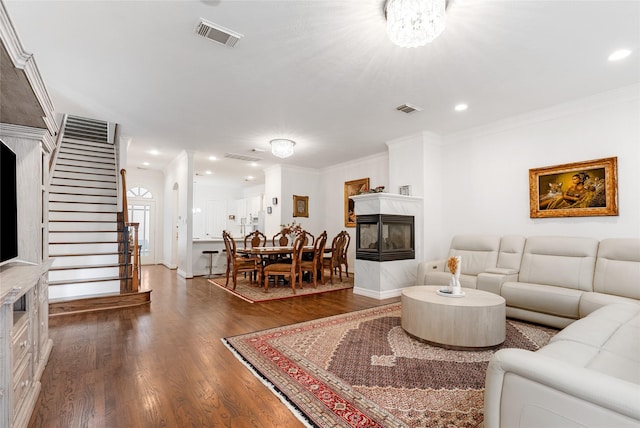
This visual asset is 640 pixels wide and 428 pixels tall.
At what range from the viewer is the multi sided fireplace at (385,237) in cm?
490

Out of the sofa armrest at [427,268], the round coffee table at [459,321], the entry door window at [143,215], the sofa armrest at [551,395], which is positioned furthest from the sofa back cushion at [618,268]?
the entry door window at [143,215]

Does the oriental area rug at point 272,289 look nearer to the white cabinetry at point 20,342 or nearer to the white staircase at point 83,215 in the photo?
the white staircase at point 83,215

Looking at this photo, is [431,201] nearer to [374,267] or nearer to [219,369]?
[374,267]

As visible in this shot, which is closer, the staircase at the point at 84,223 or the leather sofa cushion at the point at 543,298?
the leather sofa cushion at the point at 543,298

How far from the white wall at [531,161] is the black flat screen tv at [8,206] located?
5.13 m

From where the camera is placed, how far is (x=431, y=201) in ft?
17.7

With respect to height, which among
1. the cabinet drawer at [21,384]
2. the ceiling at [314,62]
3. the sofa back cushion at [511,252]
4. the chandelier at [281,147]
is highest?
the ceiling at [314,62]

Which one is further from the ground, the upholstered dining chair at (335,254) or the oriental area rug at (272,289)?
the upholstered dining chair at (335,254)

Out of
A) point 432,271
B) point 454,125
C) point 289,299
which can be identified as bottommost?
point 289,299

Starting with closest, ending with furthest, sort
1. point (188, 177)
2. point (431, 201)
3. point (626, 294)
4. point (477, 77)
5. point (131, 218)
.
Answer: point (626, 294), point (477, 77), point (431, 201), point (188, 177), point (131, 218)

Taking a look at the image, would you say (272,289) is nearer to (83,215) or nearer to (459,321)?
(459,321)

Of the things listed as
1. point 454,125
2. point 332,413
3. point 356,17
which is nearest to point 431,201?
point 454,125

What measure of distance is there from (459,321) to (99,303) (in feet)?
14.6

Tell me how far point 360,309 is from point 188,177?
4788 millimetres
